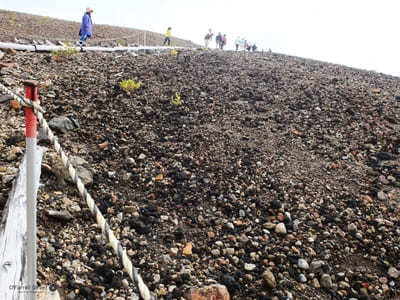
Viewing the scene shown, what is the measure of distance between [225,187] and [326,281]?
2.09m

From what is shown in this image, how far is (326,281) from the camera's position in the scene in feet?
12.0

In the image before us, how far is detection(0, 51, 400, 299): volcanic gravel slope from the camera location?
3.61m

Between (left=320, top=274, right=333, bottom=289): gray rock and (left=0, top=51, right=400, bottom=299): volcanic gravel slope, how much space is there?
0.4 inches

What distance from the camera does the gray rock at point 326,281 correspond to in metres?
3.62

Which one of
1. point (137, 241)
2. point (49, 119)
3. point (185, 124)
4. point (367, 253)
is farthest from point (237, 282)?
point (49, 119)

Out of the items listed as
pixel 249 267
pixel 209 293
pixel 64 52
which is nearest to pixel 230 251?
pixel 249 267

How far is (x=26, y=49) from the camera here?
9.70 metres

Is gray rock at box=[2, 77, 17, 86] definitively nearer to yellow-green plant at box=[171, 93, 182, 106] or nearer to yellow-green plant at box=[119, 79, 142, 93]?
yellow-green plant at box=[119, 79, 142, 93]

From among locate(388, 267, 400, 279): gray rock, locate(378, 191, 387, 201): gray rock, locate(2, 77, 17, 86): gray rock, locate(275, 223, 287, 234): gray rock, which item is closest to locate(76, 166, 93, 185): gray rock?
locate(275, 223, 287, 234): gray rock

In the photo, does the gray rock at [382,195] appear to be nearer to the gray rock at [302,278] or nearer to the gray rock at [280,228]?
the gray rock at [280,228]

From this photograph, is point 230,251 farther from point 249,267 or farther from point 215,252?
point 249,267

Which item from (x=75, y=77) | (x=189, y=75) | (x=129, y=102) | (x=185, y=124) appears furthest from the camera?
(x=189, y=75)

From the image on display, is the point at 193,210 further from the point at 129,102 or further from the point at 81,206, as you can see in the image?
the point at 129,102

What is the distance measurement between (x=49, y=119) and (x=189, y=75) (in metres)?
5.23
